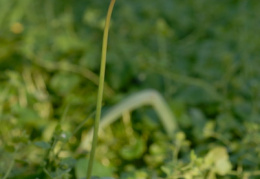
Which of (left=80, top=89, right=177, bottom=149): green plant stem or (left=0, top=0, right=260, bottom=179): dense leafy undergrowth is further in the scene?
Answer: (left=0, top=0, right=260, bottom=179): dense leafy undergrowth

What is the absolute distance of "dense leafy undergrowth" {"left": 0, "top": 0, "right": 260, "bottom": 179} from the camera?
1416 millimetres

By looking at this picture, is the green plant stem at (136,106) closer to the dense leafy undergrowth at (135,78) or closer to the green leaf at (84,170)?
the dense leafy undergrowth at (135,78)

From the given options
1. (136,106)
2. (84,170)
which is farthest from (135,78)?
(84,170)

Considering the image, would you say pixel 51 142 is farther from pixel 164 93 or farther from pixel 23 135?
pixel 164 93

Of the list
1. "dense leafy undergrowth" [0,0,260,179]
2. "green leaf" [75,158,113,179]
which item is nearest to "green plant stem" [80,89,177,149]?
"dense leafy undergrowth" [0,0,260,179]

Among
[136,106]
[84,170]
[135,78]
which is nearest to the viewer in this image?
[84,170]

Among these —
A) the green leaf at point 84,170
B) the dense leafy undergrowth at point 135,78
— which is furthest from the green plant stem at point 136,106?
the green leaf at point 84,170

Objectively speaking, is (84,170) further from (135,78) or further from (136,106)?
(135,78)

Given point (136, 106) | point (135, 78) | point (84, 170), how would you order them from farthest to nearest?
1. point (135, 78)
2. point (136, 106)
3. point (84, 170)

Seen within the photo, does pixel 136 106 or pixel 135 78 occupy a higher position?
pixel 135 78

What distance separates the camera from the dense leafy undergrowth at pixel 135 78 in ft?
4.65

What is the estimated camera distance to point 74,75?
1864 mm

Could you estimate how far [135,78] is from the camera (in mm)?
1906

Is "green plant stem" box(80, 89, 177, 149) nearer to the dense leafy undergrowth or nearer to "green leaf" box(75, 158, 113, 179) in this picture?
the dense leafy undergrowth
